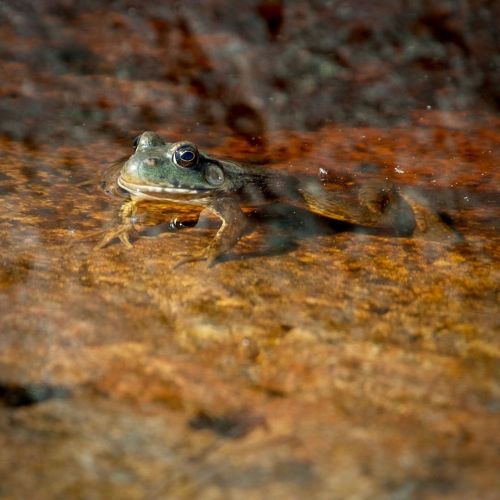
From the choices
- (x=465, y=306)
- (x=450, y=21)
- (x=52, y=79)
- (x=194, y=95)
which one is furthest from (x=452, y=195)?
(x=450, y=21)

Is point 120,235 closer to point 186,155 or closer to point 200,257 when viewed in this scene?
point 200,257

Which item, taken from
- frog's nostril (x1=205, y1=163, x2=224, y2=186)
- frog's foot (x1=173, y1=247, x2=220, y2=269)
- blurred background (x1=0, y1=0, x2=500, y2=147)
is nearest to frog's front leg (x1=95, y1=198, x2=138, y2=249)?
frog's foot (x1=173, y1=247, x2=220, y2=269)

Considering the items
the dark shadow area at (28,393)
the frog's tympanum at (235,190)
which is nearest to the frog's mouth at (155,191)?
the frog's tympanum at (235,190)

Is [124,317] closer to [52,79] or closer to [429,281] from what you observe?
[429,281]

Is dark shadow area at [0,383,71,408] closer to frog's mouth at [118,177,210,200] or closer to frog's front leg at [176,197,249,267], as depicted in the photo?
frog's front leg at [176,197,249,267]

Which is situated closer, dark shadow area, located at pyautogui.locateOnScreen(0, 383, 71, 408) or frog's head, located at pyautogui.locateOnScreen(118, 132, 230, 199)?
dark shadow area, located at pyautogui.locateOnScreen(0, 383, 71, 408)

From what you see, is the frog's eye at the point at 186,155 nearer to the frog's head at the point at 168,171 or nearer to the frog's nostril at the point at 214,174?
the frog's head at the point at 168,171
